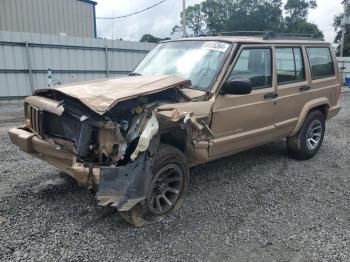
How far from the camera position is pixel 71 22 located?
19.9m

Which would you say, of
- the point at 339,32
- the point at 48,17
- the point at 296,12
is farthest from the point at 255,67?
the point at 296,12

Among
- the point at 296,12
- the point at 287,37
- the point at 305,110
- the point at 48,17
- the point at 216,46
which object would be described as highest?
the point at 296,12

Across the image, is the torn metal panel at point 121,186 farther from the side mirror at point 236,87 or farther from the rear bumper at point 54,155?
the side mirror at point 236,87

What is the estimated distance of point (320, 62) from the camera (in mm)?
6109

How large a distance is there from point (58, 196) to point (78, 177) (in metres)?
1.09

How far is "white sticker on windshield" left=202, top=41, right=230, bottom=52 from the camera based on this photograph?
4.53m

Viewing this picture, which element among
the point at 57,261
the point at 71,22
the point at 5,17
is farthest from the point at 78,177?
the point at 71,22

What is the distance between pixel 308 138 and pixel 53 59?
33.8 feet

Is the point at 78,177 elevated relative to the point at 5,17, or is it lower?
lower

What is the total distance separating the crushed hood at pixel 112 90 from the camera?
3268mm

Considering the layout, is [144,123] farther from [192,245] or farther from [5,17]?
[5,17]

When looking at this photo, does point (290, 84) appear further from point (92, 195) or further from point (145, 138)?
point (92, 195)

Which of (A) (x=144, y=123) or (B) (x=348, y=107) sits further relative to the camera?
(B) (x=348, y=107)

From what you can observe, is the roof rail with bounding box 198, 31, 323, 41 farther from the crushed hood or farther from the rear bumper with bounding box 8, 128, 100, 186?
the rear bumper with bounding box 8, 128, 100, 186
